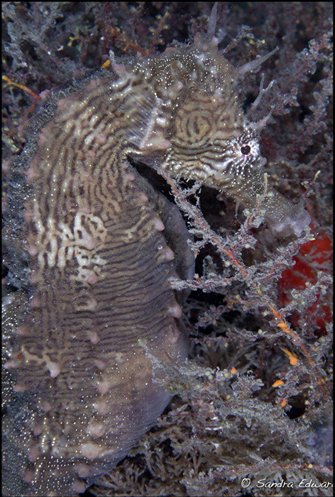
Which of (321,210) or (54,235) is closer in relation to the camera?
(54,235)

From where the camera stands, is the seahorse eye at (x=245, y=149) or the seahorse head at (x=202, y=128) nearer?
the seahorse head at (x=202, y=128)

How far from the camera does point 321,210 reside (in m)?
3.37

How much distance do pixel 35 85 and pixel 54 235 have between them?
6.78 feet

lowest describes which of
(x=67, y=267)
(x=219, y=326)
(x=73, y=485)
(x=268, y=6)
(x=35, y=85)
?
(x=73, y=485)

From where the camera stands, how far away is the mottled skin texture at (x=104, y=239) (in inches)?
95.6

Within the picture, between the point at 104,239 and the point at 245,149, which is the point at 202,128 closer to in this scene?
the point at 245,149

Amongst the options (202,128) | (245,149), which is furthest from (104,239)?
(245,149)

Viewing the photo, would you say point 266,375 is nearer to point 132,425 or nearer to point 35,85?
point 132,425

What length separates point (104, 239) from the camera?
2475mm

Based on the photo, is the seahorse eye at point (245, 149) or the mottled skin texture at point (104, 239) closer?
the mottled skin texture at point (104, 239)

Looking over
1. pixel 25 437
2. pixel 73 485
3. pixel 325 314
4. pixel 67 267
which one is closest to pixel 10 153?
pixel 67 267

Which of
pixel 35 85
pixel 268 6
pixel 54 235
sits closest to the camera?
pixel 54 235

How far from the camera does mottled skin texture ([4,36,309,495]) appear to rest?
243cm

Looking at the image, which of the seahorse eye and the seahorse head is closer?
the seahorse head
